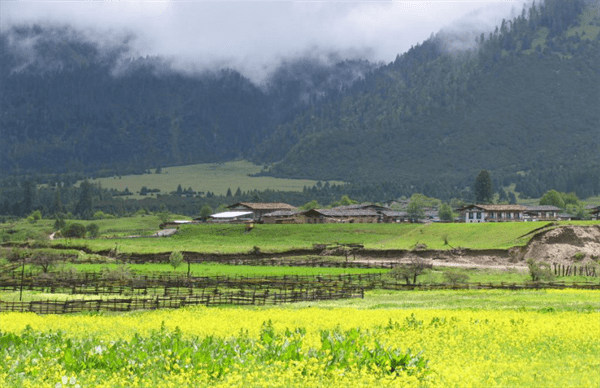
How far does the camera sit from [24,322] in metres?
46.5

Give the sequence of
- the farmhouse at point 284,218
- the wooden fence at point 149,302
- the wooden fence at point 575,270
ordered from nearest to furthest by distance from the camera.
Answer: the wooden fence at point 149,302 < the wooden fence at point 575,270 < the farmhouse at point 284,218

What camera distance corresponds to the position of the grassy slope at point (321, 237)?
134 meters

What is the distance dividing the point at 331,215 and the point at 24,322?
139 meters

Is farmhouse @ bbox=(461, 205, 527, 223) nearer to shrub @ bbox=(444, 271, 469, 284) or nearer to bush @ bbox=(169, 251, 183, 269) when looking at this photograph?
bush @ bbox=(169, 251, 183, 269)

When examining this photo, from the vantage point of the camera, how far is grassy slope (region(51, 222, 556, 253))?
5276 inches

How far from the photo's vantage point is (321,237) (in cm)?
15525

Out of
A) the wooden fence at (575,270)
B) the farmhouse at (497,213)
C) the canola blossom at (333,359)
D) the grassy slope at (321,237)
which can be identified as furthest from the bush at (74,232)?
the canola blossom at (333,359)

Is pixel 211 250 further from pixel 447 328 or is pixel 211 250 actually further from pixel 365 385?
pixel 365 385

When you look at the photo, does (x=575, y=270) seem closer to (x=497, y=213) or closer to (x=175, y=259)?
(x=175, y=259)

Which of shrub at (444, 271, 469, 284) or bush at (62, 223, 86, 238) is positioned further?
bush at (62, 223, 86, 238)

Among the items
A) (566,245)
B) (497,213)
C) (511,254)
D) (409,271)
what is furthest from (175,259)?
(497,213)

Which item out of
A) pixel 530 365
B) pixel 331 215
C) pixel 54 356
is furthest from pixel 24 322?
pixel 331 215

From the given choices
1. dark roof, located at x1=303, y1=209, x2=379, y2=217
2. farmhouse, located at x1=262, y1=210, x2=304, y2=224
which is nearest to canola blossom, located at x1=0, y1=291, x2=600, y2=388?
dark roof, located at x1=303, y1=209, x2=379, y2=217

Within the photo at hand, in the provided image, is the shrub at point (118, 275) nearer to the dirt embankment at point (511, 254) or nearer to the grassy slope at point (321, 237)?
the dirt embankment at point (511, 254)
